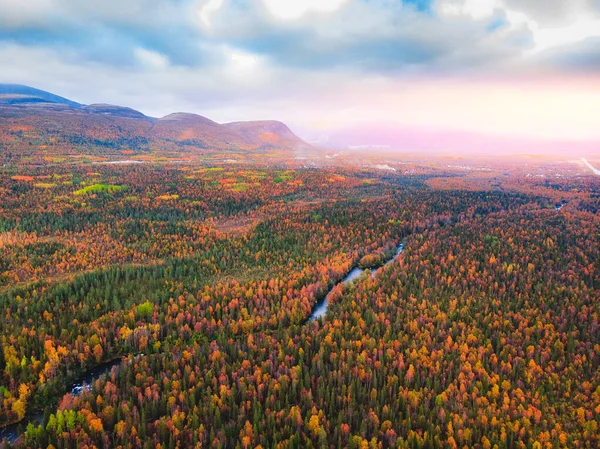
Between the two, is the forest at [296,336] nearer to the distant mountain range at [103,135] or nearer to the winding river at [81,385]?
the winding river at [81,385]

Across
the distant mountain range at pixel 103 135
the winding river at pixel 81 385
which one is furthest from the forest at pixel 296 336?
the distant mountain range at pixel 103 135

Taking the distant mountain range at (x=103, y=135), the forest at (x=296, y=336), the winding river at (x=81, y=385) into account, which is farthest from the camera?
the distant mountain range at (x=103, y=135)

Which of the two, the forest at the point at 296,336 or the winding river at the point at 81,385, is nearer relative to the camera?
the forest at the point at 296,336

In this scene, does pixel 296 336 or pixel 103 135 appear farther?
pixel 103 135

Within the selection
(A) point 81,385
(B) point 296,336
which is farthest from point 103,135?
(B) point 296,336

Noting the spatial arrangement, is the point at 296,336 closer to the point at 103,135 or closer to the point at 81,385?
the point at 81,385

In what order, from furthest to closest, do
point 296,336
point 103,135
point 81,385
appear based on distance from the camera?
point 103,135, point 296,336, point 81,385

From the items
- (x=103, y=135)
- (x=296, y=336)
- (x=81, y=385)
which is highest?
(x=103, y=135)

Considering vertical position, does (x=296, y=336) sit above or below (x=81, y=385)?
above

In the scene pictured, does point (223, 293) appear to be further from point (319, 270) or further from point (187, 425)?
point (187, 425)
